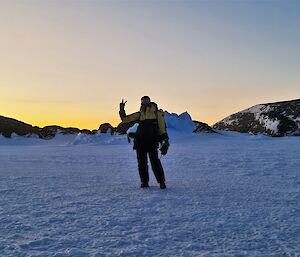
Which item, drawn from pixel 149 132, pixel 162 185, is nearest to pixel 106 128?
pixel 149 132

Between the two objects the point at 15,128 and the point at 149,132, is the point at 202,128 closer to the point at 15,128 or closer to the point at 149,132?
the point at 15,128

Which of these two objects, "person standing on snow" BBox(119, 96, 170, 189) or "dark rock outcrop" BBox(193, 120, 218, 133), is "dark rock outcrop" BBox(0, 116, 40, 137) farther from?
"person standing on snow" BBox(119, 96, 170, 189)

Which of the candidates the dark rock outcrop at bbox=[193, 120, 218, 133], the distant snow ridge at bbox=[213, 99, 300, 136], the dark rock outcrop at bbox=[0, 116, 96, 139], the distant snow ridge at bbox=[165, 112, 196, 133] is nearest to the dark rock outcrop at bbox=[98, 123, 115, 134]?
the dark rock outcrop at bbox=[0, 116, 96, 139]

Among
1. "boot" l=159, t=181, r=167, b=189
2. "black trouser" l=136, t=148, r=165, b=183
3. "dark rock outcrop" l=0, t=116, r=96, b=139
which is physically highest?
"dark rock outcrop" l=0, t=116, r=96, b=139

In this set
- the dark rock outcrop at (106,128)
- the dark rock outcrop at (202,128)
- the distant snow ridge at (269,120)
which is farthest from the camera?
the dark rock outcrop at (106,128)

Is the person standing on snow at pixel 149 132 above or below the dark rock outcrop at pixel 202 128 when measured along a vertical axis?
below

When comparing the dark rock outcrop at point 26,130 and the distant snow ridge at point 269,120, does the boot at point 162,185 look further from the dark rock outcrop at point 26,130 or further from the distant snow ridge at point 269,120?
the dark rock outcrop at point 26,130

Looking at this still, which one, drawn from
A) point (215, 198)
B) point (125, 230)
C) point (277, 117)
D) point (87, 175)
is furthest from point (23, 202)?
point (277, 117)

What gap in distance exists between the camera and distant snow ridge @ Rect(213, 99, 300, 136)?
2616 centimetres

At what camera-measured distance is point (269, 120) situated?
27969 mm

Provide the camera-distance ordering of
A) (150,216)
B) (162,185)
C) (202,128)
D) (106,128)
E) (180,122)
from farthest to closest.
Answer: (106,128), (202,128), (180,122), (162,185), (150,216)

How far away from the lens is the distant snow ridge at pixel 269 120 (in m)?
26.2

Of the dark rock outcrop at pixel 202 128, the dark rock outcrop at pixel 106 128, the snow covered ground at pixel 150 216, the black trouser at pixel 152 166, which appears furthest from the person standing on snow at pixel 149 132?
the dark rock outcrop at pixel 202 128

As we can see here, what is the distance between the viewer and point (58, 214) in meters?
4.04
